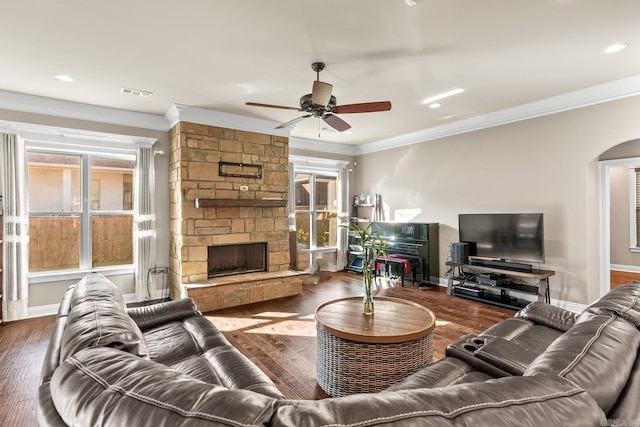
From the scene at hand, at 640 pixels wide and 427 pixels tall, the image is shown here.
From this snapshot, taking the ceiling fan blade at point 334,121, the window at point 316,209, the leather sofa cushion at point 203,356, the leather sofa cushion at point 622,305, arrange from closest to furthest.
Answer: the leather sofa cushion at point 622,305, the leather sofa cushion at point 203,356, the ceiling fan blade at point 334,121, the window at point 316,209

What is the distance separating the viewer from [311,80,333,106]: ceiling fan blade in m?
2.62

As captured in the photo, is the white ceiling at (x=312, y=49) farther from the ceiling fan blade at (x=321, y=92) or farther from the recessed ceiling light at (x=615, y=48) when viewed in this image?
the ceiling fan blade at (x=321, y=92)

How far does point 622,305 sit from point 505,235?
3046mm

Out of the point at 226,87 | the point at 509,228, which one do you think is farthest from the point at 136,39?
the point at 509,228

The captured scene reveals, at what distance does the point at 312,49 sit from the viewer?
9.29 feet

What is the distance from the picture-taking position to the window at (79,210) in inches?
166

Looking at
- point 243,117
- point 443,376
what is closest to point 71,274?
point 243,117

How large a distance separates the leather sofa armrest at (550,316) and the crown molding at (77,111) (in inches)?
203

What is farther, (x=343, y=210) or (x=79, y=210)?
(x=343, y=210)

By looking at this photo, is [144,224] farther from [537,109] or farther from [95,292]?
[537,109]

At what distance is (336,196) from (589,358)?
6.20 meters

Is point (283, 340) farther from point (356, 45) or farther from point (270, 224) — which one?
point (356, 45)

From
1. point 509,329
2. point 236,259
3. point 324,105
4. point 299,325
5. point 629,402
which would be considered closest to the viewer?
point 629,402

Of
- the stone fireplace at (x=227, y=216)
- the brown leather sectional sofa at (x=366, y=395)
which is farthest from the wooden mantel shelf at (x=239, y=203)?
Answer: the brown leather sectional sofa at (x=366, y=395)
